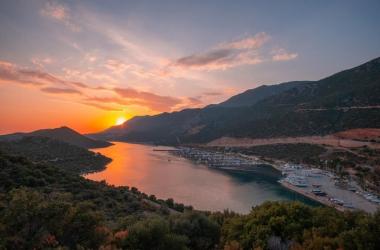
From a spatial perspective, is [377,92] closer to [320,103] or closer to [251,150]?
[320,103]

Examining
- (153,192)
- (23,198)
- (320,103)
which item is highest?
(320,103)

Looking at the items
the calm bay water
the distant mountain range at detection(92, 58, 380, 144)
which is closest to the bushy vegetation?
the calm bay water

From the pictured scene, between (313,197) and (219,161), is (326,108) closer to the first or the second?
(219,161)

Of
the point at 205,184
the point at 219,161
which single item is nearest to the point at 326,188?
the point at 205,184

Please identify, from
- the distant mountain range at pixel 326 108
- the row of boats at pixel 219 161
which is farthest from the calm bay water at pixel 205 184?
the distant mountain range at pixel 326 108

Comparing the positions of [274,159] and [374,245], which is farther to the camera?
[274,159]

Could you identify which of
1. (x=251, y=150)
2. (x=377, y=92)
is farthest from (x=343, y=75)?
(x=251, y=150)

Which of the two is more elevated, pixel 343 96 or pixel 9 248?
pixel 343 96

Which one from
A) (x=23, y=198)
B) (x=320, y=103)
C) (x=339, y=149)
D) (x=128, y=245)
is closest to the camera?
(x=23, y=198)

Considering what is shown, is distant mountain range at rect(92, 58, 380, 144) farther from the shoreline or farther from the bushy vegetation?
the bushy vegetation
